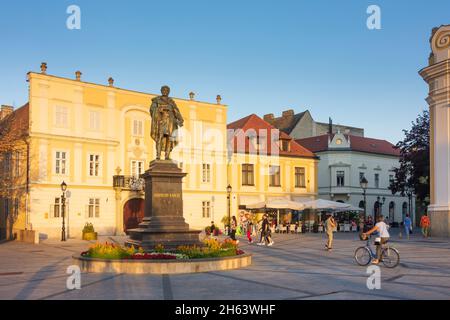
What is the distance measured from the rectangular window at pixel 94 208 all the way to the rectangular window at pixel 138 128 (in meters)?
6.00

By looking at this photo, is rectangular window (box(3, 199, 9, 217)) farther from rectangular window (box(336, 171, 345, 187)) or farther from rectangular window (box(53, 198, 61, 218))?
rectangular window (box(336, 171, 345, 187))

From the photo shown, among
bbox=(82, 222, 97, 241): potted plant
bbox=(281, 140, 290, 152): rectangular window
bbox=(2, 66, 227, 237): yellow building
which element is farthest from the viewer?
bbox=(281, 140, 290, 152): rectangular window

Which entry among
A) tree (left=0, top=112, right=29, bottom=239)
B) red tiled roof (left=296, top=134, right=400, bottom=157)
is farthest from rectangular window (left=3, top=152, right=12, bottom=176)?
red tiled roof (left=296, top=134, right=400, bottom=157)

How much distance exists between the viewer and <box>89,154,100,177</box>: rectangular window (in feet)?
124

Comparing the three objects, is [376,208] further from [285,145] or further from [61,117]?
[61,117]

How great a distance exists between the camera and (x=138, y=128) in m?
40.5

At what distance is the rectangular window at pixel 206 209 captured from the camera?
43438 mm

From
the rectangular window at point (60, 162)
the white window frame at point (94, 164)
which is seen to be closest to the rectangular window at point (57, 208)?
the rectangular window at point (60, 162)

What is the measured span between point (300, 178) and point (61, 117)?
2334cm

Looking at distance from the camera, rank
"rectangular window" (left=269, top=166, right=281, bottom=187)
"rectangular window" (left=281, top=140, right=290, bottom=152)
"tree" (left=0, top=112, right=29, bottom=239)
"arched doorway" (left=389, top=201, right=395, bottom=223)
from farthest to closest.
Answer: "arched doorway" (left=389, top=201, right=395, bottom=223) < "rectangular window" (left=281, top=140, right=290, bottom=152) < "rectangular window" (left=269, top=166, right=281, bottom=187) < "tree" (left=0, top=112, right=29, bottom=239)

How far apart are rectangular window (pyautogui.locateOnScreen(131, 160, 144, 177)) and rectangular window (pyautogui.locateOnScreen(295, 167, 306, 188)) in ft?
52.5
